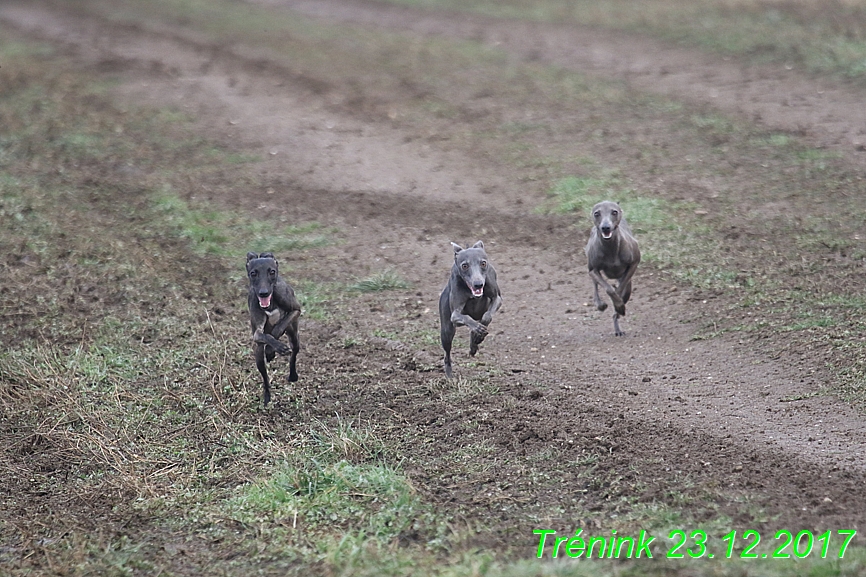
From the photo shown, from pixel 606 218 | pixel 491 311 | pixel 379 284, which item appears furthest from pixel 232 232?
pixel 491 311

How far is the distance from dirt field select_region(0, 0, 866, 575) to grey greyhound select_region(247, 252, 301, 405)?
65 centimetres

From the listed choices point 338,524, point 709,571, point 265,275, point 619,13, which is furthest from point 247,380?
point 619,13

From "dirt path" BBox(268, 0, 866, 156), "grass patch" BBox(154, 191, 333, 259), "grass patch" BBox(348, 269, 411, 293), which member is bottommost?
"grass patch" BBox(348, 269, 411, 293)

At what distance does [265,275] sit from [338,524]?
2.01 metres

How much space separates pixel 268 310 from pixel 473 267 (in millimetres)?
1639

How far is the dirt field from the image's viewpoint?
723 centimetres

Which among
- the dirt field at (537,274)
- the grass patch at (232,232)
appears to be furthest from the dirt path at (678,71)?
the grass patch at (232,232)

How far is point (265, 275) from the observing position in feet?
26.2

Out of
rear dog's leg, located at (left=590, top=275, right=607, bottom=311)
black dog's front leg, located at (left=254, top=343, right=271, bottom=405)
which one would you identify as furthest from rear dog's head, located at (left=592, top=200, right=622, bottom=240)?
black dog's front leg, located at (left=254, top=343, right=271, bottom=405)

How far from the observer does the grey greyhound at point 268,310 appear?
799cm

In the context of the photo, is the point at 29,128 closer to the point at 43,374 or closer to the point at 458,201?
the point at 458,201

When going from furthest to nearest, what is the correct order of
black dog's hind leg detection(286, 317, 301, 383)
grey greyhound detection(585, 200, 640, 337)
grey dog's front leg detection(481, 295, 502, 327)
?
grey greyhound detection(585, 200, 640, 337), black dog's hind leg detection(286, 317, 301, 383), grey dog's front leg detection(481, 295, 502, 327)

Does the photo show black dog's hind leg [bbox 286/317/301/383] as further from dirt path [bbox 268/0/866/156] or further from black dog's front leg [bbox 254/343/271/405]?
dirt path [bbox 268/0/866/156]

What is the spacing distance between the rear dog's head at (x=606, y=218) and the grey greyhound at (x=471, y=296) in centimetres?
162
